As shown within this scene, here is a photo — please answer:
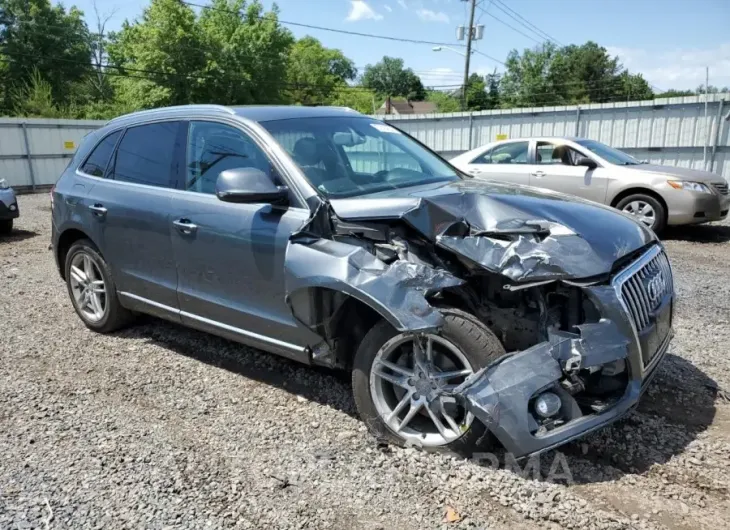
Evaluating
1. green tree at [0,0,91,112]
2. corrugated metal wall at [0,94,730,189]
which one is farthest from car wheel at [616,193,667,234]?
green tree at [0,0,91,112]

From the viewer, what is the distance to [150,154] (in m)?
4.42

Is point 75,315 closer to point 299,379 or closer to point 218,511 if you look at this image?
point 299,379

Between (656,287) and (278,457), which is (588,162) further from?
(278,457)

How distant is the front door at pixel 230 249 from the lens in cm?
345

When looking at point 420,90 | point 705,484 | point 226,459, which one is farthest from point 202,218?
point 420,90

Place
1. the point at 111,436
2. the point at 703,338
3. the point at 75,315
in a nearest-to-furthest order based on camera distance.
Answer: the point at 111,436, the point at 703,338, the point at 75,315

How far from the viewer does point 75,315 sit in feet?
18.9

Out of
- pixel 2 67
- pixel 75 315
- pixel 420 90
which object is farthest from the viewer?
pixel 420 90

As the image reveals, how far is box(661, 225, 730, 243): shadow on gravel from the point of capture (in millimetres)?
9633

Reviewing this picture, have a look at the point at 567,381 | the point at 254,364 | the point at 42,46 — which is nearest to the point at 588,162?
the point at 254,364

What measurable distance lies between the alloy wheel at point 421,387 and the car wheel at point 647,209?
7496 mm

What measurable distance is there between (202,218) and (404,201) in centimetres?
150

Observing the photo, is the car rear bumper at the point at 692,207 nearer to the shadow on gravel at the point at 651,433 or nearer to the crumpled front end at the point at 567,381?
the shadow on gravel at the point at 651,433

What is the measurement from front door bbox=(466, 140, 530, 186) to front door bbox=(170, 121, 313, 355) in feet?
23.0
